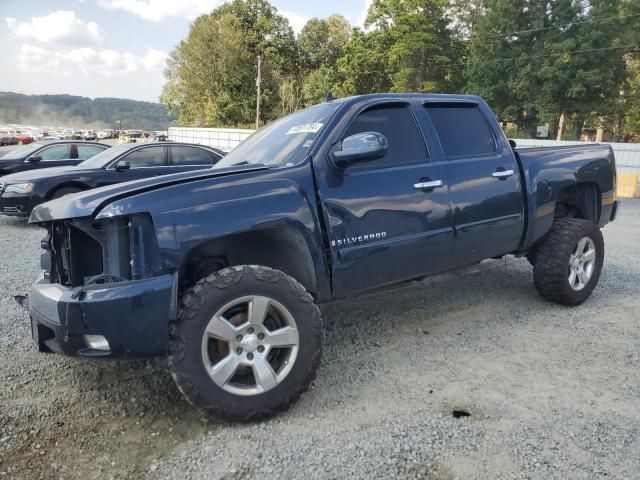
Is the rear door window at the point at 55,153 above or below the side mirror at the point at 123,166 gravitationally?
above

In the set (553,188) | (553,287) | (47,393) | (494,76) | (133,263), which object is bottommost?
(47,393)

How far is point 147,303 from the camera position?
2537 millimetres

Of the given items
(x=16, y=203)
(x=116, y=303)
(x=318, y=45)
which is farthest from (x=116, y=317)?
(x=318, y=45)

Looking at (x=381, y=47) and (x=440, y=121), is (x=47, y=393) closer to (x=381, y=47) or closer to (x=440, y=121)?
(x=440, y=121)

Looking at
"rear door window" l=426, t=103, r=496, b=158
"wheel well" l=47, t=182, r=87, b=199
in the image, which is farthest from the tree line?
"rear door window" l=426, t=103, r=496, b=158

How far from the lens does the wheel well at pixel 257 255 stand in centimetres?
308

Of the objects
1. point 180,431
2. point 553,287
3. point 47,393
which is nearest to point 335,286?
point 180,431

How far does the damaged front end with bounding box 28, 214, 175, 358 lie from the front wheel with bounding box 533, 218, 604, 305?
3384 millimetres

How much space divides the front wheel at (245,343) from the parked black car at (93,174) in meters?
6.98

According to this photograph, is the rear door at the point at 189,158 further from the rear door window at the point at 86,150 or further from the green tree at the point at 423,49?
the green tree at the point at 423,49

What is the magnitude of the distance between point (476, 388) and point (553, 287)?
1.85 m

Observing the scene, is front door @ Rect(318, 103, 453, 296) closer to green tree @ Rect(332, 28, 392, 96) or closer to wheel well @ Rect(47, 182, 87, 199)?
wheel well @ Rect(47, 182, 87, 199)

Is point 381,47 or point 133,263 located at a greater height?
point 381,47

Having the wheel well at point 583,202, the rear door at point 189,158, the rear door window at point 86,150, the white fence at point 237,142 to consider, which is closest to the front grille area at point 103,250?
the wheel well at point 583,202
